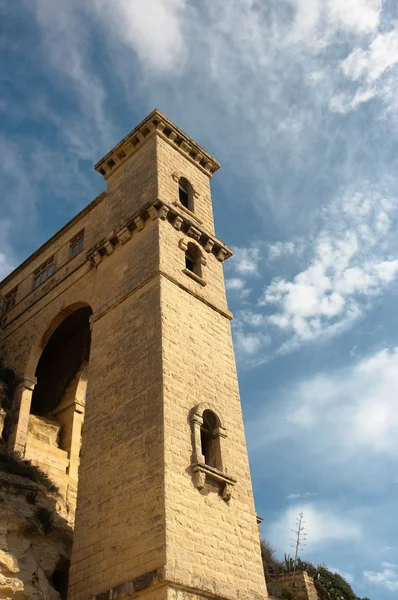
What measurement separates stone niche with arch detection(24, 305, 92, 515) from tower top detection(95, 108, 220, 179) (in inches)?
204

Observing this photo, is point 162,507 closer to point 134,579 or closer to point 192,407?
point 134,579

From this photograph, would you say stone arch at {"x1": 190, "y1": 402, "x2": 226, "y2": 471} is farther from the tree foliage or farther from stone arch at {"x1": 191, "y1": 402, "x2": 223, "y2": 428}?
the tree foliage

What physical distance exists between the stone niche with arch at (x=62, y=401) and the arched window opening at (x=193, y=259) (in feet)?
13.3

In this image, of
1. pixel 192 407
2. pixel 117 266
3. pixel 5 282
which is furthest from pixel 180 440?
pixel 5 282

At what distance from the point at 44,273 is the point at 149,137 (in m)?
6.40

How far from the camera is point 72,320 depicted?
21.7 meters

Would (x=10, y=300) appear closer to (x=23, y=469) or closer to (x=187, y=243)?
(x=187, y=243)

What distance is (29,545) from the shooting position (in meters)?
13.4

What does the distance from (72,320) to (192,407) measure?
863 cm

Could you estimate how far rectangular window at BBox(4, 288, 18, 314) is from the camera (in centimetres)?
2400

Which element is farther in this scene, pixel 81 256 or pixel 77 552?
pixel 81 256

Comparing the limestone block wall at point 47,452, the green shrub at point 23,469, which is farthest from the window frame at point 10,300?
the green shrub at point 23,469

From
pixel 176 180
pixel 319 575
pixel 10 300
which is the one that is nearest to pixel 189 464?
pixel 176 180

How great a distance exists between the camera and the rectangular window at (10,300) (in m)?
24.0
